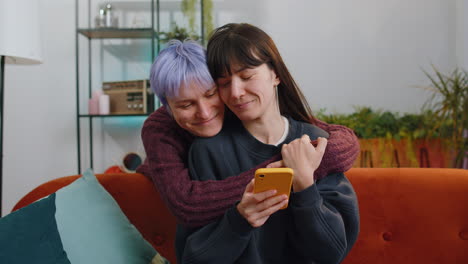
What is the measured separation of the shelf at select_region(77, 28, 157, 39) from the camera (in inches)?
128

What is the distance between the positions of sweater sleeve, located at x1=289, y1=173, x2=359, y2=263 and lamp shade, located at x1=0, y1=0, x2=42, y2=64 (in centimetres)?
136

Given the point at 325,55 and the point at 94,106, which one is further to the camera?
the point at 325,55

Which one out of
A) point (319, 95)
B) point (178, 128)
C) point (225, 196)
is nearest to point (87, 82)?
point (319, 95)

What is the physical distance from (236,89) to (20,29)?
119 centimetres

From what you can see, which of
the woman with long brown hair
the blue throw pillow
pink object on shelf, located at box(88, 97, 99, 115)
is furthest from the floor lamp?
pink object on shelf, located at box(88, 97, 99, 115)

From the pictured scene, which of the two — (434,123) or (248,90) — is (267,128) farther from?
(434,123)

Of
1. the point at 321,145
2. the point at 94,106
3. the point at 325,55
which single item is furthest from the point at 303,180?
the point at 325,55

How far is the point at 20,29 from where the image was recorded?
1738 mm

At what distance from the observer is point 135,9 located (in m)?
3.62

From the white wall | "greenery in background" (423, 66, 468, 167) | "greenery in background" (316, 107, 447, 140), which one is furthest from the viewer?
the white wall

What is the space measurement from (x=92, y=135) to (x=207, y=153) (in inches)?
108

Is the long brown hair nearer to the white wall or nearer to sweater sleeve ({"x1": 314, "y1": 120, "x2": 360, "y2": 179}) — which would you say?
sweater sleeve ({"x1": 314, "y1": 120, "x2": 360, "y2": 179})

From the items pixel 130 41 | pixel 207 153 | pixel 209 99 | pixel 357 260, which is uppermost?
pixel 130 41

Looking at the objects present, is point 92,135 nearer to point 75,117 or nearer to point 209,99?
Answer: point 75,117
